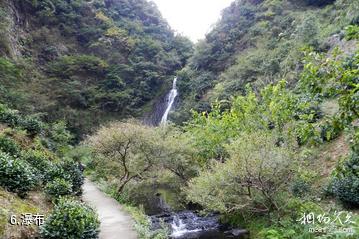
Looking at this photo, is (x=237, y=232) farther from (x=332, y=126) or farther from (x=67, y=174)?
(x=332, y=126)

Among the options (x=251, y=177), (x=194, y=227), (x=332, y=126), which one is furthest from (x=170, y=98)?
(x=332, y=126)

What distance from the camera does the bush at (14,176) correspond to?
8.70m

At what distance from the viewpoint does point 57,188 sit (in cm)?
1062

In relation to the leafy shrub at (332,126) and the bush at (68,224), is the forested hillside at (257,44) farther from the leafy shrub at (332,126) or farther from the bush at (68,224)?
the leafy shrub at (332,126)

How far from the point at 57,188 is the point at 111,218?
7.74ft

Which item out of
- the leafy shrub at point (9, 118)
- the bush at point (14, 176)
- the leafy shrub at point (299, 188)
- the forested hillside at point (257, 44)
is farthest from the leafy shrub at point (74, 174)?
the forested hillside at point (257, 44)

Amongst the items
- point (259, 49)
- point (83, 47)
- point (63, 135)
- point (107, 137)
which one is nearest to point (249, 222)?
point (107, 137)

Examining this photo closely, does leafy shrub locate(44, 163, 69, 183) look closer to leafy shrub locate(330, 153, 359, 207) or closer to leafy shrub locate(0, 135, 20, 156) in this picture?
leafy shrub locate(0, 135, 20, 156)

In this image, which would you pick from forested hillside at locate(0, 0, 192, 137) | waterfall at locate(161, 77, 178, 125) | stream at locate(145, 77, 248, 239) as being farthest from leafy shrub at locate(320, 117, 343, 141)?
waterfall at locate(161, 77, 178, 125)

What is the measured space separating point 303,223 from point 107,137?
10.3 metres

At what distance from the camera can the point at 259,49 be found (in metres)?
34.7

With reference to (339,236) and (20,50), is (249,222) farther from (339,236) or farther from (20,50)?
(20,50)

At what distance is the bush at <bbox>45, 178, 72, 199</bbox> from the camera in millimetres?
10383

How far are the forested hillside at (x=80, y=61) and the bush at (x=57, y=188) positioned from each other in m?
18.1
